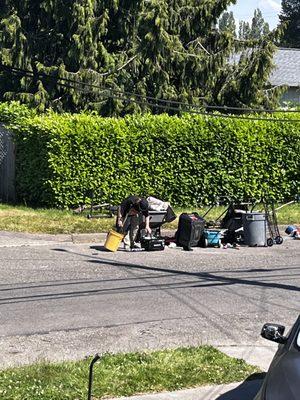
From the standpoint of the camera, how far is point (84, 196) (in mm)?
18672

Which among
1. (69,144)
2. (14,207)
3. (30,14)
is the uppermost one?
(30,14)

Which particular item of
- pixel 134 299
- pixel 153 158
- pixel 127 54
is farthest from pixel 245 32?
pixel 134 299

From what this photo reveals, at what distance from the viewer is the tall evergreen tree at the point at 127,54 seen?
71.2ft

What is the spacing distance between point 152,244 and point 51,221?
3.39 m

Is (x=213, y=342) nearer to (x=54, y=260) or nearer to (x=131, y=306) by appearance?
(x=131, y=306)

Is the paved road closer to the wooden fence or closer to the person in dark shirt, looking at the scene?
the person in dark shirt

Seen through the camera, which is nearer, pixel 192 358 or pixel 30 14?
pixel 192 358

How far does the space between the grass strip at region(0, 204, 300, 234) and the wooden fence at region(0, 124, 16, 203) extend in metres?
1.13

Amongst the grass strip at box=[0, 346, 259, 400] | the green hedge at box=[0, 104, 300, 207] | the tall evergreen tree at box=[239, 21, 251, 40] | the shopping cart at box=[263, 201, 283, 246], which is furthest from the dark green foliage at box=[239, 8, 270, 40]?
the grass strip at box=[0, 346, 259, 400]

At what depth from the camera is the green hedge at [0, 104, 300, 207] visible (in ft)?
60.5

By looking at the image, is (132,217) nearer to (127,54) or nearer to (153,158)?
(153,158)

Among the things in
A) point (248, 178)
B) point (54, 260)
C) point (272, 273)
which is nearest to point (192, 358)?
point (272, 273)

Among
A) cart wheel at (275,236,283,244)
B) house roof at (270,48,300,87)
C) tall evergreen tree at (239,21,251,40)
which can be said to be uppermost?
tall evergreen tree at (239,21,251,40)

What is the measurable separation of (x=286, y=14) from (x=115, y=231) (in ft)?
256
